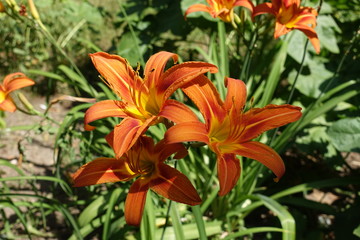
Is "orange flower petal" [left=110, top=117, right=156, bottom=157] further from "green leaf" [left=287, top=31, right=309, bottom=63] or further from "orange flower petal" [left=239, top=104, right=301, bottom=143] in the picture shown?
"green leaf" [left=287, top=31, right=309, bottom=63]

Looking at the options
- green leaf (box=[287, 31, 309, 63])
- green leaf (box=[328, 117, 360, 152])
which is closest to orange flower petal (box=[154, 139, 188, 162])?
green leaf (box=[328, 117, 360, 152])

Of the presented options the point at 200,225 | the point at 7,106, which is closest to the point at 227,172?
the point at 200,225

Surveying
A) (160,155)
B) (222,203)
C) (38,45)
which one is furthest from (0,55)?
(160,155)

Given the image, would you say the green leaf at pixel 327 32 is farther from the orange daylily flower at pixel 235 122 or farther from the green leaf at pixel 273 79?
the orange daylily flower at pixel 235 122

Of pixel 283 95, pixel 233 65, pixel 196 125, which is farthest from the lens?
pixel 233 65

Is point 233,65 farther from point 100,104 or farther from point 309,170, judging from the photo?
point 100,104

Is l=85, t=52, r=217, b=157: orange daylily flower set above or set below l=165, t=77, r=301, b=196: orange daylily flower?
above

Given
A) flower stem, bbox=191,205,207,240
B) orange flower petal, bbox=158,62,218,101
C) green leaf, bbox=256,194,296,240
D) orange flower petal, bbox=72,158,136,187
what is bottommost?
green leaf, bbox=256,194,296,240
